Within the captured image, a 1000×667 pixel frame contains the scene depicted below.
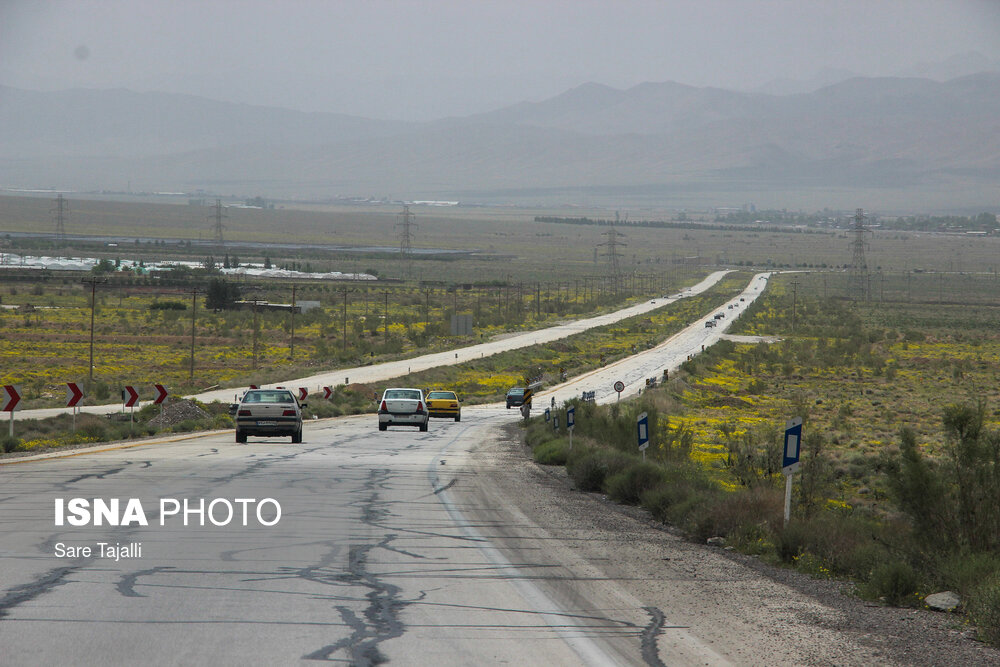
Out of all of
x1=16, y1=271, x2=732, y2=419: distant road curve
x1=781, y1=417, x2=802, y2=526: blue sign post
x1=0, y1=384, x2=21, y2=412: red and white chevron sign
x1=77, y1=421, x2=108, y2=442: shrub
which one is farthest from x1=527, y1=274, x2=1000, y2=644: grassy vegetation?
x1=16, y1=271, x2=732, y2=419: distant road curve

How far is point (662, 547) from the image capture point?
13711 millimetres

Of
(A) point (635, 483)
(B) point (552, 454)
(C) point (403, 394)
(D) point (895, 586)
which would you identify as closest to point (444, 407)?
(C) point (403, 394)

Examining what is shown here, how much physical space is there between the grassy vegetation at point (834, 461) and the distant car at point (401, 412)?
3.76 metres

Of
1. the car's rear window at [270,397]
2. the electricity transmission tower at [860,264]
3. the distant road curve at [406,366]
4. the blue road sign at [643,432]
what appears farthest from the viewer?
the electricity transmission tower at [860,264]

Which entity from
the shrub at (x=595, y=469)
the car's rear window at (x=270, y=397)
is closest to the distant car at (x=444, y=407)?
the car's rear window at (x=270, y=397)

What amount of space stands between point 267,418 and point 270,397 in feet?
3.28

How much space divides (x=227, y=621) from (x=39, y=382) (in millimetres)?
44675

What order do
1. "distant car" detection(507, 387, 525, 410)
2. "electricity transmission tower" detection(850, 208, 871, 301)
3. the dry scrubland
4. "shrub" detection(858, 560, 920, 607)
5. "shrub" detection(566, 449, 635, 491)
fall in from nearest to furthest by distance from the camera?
"shrub" detection(858, 560, 920, 607), the dry scrubland, "shrub" detection(566, 449, 635, 491), "distant car" detection(507, 387, 525, 410), "electricity transmission tower" detection(850, 208, 871, 301)

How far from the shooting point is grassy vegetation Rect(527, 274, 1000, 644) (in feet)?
39.2

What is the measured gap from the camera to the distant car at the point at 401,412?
119 ft

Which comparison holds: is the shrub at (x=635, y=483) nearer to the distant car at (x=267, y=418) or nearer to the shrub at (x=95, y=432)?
the distant car at (x=267, y=418)

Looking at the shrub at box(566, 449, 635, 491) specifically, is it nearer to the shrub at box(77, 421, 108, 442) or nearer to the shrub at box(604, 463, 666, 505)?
the shrub at box(604, 463, 666, 505)

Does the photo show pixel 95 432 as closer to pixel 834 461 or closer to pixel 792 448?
pixel 834 461

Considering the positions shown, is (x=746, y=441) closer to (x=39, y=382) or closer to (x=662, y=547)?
(x=662, y=547)
